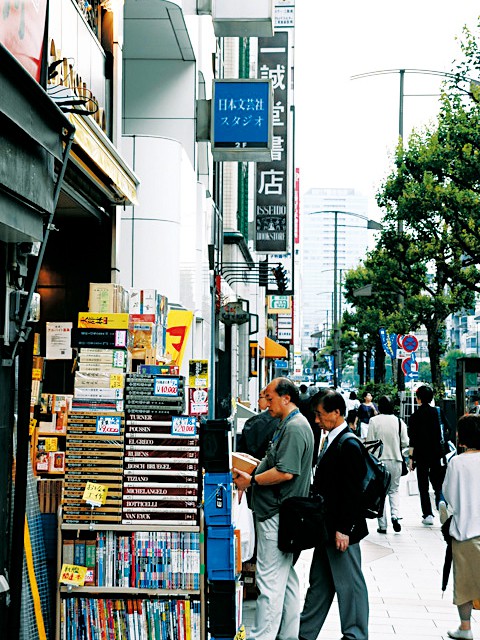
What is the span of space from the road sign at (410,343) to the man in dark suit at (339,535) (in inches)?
673

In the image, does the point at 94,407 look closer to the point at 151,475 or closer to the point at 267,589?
the point at 151,475

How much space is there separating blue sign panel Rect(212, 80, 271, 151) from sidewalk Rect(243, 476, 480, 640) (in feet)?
22.2

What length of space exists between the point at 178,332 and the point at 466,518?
5934mm

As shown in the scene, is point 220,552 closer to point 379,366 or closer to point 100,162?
point 100,162

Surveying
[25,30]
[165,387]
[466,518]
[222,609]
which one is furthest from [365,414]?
[25,30]

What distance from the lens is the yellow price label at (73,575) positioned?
6.34m

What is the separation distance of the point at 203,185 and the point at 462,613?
1266cm

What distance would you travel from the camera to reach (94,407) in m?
6.73

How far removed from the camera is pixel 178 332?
1309cm

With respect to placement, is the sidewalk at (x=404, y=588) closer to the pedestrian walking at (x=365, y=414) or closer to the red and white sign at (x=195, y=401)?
the red and white sign at (x=195, y=401)

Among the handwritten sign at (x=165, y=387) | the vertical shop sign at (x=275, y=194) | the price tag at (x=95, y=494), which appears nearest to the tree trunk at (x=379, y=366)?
the vertical shop sign at (x=275, y=194)

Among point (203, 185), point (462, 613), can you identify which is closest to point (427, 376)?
point (203, 185)

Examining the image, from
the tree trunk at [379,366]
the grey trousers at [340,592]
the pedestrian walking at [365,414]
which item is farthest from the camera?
the tree trunk at [379,366]

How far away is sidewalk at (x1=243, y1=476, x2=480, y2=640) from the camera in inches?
338
